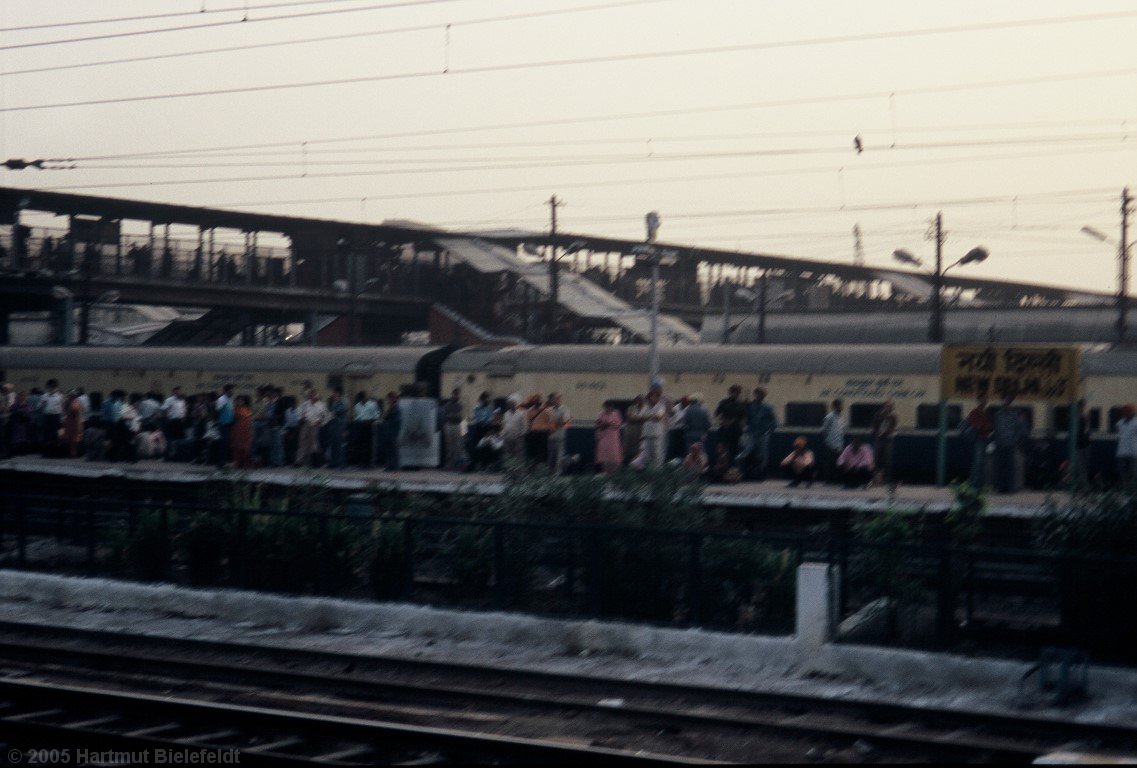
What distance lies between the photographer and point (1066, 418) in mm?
24469

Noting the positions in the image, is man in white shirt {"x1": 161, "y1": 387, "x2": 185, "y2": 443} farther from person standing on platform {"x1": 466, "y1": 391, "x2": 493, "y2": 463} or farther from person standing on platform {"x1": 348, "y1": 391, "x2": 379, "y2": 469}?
person standing on platform {"x1": 466, "y1": 391, "x2": 493, "y2": 463}

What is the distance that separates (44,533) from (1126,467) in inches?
639

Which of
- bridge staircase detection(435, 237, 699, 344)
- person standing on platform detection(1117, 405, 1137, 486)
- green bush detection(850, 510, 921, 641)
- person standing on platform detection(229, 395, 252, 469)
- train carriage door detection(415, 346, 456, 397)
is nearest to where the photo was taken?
green bush detection(850, 510, 921, 641)

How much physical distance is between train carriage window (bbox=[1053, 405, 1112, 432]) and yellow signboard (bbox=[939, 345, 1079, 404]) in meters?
4.17

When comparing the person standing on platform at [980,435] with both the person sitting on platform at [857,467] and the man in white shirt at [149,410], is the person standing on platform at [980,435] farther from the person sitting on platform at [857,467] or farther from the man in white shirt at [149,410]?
the man in white shirt at [149,410]

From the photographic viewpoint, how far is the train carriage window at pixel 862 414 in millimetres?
25656

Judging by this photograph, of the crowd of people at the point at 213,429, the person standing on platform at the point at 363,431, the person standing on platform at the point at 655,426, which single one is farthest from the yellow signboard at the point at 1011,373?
the person standing on platform at the point at 363,431

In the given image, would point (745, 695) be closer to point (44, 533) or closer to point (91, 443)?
point (44, 533)

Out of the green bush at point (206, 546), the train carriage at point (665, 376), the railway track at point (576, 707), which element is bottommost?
the railway track at point (576, 707)

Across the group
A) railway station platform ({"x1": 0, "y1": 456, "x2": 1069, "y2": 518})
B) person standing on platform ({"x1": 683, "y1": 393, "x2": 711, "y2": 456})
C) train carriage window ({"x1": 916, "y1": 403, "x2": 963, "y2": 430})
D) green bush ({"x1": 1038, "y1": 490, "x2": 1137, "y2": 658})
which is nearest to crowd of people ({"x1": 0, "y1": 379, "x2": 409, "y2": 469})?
railway station platform ({"x1": 0, "y1": 456, "x2": 1069, "y2": 518})

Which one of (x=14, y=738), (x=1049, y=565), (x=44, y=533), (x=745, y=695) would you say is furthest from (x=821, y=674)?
(x=44, y=533)

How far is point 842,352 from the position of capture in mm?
26266

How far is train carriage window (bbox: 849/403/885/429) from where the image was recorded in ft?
84.2

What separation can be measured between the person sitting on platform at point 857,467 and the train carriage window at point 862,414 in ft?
10.7
